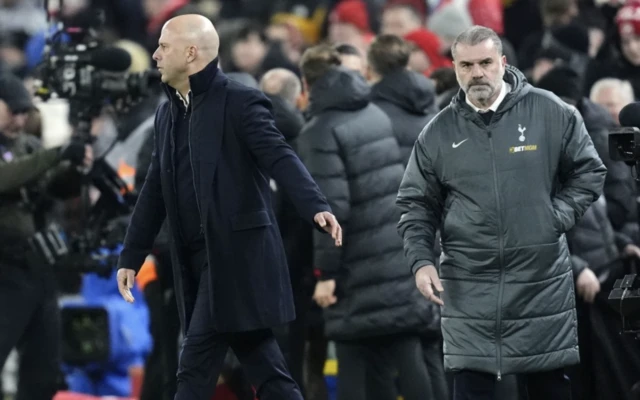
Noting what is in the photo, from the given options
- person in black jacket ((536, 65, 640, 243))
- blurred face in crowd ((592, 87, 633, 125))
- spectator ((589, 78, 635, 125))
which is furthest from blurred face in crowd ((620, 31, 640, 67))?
person in black jacket ((536, 65, 640, 243))

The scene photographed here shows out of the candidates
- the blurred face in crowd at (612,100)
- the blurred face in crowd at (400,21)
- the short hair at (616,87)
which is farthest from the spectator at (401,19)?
the blurred face in crowd at (612,100)

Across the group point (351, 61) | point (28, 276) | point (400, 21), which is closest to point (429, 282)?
point (28, 276)

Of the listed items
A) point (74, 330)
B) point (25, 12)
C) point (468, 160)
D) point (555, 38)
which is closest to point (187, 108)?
point (468, 160)

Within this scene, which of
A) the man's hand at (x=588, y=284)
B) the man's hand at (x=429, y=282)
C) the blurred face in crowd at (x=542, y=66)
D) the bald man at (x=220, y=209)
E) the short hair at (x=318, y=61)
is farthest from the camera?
the blurred face in crowd at (x=542, y=66)

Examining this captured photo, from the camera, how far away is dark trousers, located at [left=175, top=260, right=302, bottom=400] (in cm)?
771

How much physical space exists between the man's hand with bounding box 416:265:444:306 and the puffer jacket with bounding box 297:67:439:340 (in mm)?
1710

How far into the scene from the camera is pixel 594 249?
30.9 ft

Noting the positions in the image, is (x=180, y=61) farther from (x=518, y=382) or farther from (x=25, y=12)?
(x=25, y=12)

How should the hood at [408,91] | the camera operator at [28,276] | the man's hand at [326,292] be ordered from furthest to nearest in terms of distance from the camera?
the hood at [408,91] < the camera operator at [28,276] < the man's hand at [326,292]

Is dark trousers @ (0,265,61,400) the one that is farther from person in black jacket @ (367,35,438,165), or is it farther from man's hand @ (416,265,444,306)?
man's hand @ (416,265,444,306)

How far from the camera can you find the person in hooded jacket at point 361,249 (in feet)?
29.9

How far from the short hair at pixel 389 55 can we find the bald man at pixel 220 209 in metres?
1.91

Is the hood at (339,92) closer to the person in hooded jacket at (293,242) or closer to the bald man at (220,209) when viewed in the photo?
the person in hooded jacket at (293,242)

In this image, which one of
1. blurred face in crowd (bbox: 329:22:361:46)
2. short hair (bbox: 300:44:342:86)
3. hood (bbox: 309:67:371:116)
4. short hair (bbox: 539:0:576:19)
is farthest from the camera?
blurred face in crowd (bbox: 329:22:361:46)
